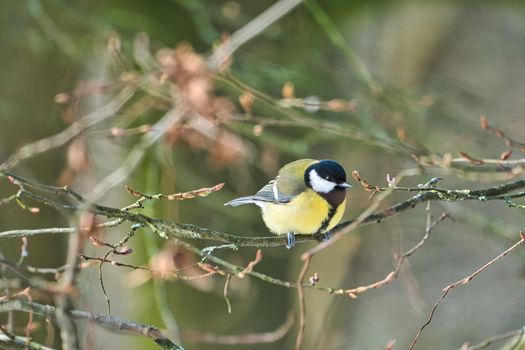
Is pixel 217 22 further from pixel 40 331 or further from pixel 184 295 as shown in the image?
pixel 40 331

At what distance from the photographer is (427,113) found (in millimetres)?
4188

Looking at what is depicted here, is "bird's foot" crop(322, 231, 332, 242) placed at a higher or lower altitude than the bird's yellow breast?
lower

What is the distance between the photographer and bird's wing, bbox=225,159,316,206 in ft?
9.20

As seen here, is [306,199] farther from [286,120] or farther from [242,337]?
[286,120]

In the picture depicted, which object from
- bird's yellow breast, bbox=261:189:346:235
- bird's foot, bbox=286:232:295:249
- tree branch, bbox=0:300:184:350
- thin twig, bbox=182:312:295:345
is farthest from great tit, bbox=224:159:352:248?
tree branch, bbox=0:300:184:350

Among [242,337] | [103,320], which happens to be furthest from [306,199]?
[103,320]

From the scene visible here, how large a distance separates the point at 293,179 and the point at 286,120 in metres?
1.04

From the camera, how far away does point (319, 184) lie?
2.73m

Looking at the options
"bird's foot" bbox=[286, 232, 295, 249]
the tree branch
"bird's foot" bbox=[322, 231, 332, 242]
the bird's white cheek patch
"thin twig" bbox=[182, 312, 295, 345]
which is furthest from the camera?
the bird's white cheek patch

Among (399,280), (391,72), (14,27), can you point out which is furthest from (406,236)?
(14,27)

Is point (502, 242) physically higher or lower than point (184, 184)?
lower

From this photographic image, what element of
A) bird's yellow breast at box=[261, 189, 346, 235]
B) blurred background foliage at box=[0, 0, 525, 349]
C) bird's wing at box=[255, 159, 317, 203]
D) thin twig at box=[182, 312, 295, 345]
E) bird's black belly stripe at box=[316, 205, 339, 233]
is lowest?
thin twig at box=[182, 312, 295, 345]

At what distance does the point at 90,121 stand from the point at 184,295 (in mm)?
2590

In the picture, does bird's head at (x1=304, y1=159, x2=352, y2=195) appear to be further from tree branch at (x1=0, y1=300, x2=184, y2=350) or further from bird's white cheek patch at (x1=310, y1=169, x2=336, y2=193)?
tree branch at (x1=0, y1=300, x2=184, y2=350)
